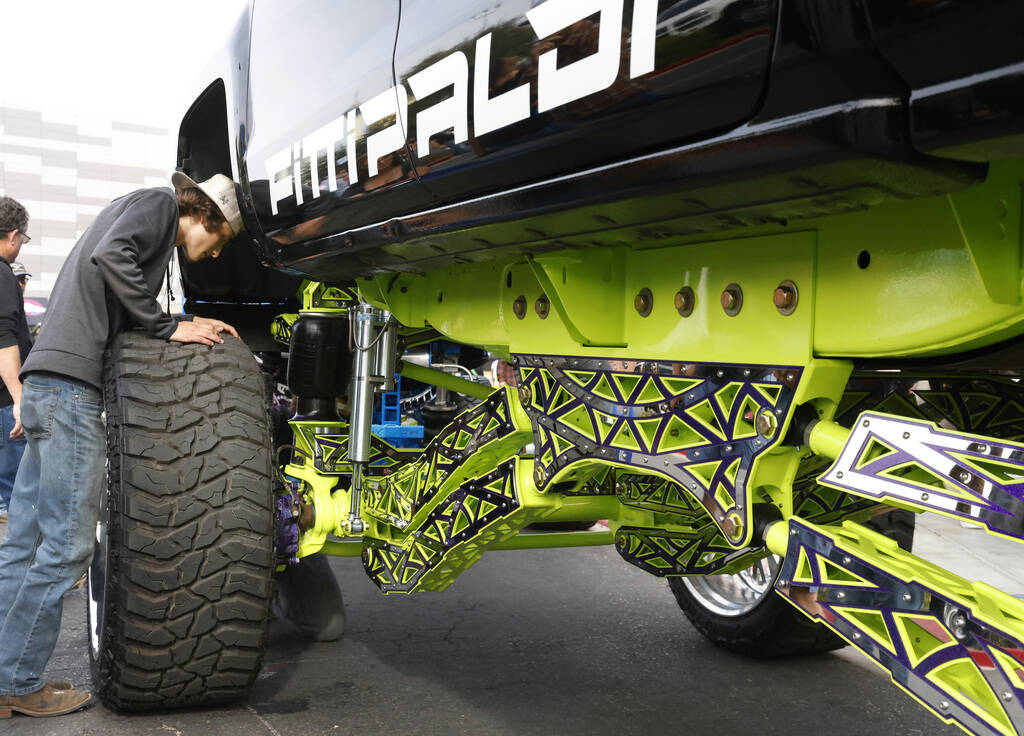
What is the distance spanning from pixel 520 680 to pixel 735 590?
0.94 metres

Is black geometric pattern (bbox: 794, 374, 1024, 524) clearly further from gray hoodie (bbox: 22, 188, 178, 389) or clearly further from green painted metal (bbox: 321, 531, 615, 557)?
gray hoodie (bbox: 22, 188, 178, 389)

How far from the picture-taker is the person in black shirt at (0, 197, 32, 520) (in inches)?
160

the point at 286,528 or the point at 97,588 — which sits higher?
the point at 286,528

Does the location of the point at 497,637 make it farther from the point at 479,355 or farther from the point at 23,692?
the point at 479,355

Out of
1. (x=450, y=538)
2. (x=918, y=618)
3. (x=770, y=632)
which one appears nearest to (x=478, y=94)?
(x=918, y=618)

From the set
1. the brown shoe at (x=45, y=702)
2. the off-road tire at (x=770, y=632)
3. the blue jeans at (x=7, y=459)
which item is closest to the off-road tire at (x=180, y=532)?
the brown shoe at (x=45, y=702)

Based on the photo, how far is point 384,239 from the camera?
6.95 feet

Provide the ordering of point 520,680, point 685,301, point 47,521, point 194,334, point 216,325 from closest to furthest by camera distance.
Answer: point 685,301
point 47,521
point 194,334
point 216,325
point 520,680

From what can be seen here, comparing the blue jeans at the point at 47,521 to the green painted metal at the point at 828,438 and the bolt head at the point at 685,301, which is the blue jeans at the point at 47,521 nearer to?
the bolt head at the point at 685,301

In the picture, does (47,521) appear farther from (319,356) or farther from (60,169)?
(60,169)

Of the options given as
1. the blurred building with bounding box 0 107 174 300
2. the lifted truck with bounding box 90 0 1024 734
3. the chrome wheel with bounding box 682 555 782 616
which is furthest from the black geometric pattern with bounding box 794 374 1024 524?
the blurred building with bounding box 0 107 174 300

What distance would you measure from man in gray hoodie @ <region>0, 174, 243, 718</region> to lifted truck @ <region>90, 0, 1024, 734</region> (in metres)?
0.13

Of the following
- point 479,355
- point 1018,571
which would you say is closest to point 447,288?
point 479,355

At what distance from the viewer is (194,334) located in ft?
8.95
